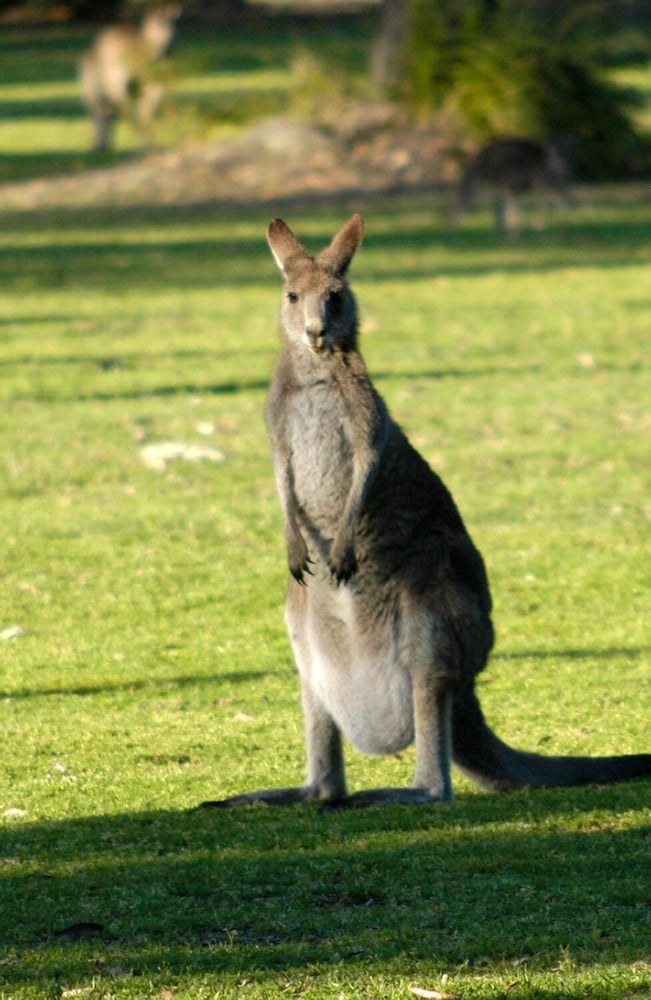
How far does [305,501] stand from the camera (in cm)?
453

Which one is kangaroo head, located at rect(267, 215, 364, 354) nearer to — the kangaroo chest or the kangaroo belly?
the kangaroo chest

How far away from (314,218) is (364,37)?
74.7ft

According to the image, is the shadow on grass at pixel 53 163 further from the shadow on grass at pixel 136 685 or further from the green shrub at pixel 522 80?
the shadow on grass at pixel 136 685

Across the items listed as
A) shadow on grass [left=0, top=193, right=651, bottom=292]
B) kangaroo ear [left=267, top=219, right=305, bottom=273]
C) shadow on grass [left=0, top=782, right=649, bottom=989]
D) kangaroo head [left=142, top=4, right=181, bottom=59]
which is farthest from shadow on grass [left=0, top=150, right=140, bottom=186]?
shadow on grass [left=0, top=782, right=649, bottom=989]

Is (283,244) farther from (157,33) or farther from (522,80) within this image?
(157,33)

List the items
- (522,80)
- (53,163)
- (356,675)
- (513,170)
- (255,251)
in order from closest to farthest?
(356,675) → (255,251) → (513,170) → (522,80) → (53,163)

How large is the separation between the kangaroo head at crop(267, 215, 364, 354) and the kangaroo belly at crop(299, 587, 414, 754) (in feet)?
2.09

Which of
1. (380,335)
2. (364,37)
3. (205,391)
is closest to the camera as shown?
(205,391)

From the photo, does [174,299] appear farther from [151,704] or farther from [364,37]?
[364,37]

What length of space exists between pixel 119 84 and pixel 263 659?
20.8 metres

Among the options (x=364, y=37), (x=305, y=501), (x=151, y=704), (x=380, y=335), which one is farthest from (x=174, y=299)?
(x=364, y=37)

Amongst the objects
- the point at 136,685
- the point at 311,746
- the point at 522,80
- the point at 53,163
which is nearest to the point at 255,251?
the point at 522,80

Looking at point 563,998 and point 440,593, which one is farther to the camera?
point 440,593

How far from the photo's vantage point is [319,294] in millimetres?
4348
